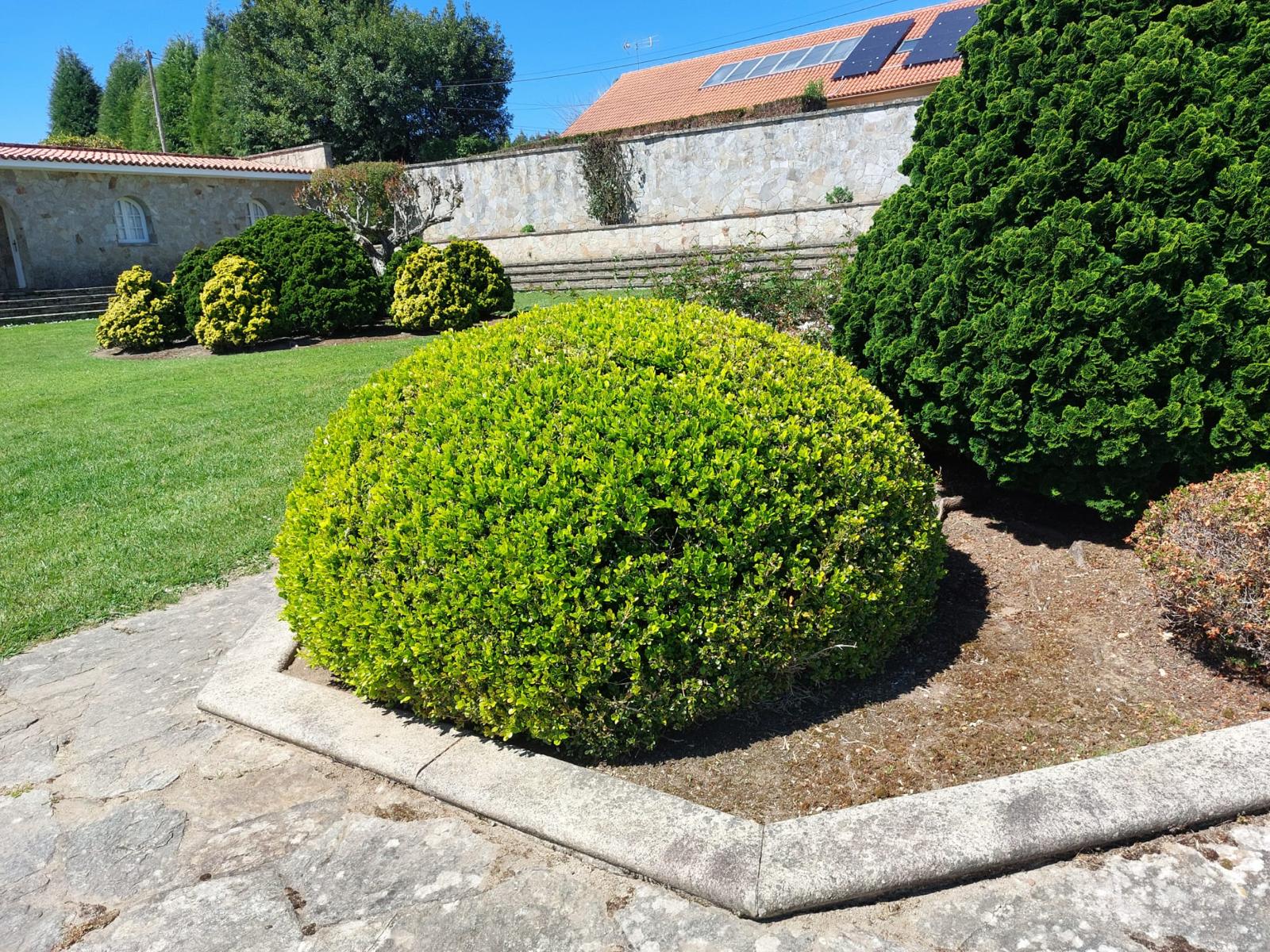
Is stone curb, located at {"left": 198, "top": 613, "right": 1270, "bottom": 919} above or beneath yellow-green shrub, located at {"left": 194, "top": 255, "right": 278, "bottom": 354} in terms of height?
beneath

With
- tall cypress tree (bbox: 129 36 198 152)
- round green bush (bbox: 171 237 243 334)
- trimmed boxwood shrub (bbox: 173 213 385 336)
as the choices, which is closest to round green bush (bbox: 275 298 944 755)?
trimmed boxwood shrub (bbox: 173 213 385 336)

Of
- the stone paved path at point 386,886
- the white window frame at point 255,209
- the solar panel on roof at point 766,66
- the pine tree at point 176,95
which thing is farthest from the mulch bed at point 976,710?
the pine tree at point 176,95

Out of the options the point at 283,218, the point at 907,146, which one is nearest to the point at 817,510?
the point at 283,218

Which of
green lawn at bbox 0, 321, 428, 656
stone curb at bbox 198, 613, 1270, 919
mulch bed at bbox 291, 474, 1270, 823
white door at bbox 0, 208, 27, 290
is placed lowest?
mulch bed at bbox 291, 474, 1270, 823

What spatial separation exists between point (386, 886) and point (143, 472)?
5.68m

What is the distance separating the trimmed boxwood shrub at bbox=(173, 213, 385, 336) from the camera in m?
13.7

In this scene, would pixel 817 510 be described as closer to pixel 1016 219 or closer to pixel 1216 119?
pixel 1016 219

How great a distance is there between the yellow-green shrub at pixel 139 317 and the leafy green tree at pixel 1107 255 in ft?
44.9

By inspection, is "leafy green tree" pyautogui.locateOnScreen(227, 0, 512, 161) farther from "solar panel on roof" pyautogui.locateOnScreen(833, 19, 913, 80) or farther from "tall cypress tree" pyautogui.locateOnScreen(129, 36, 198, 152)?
"solar panel on roof" pyautogui.locateOnScreen(833, 19, 913, 80)

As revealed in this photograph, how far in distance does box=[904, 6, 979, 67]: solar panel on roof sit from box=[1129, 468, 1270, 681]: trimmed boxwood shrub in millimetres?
23915

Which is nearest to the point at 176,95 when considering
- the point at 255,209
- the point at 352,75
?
the point at 352,75

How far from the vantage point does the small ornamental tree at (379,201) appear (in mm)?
19891

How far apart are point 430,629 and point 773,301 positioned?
4.36 meters

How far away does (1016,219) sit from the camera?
3.60 metres
